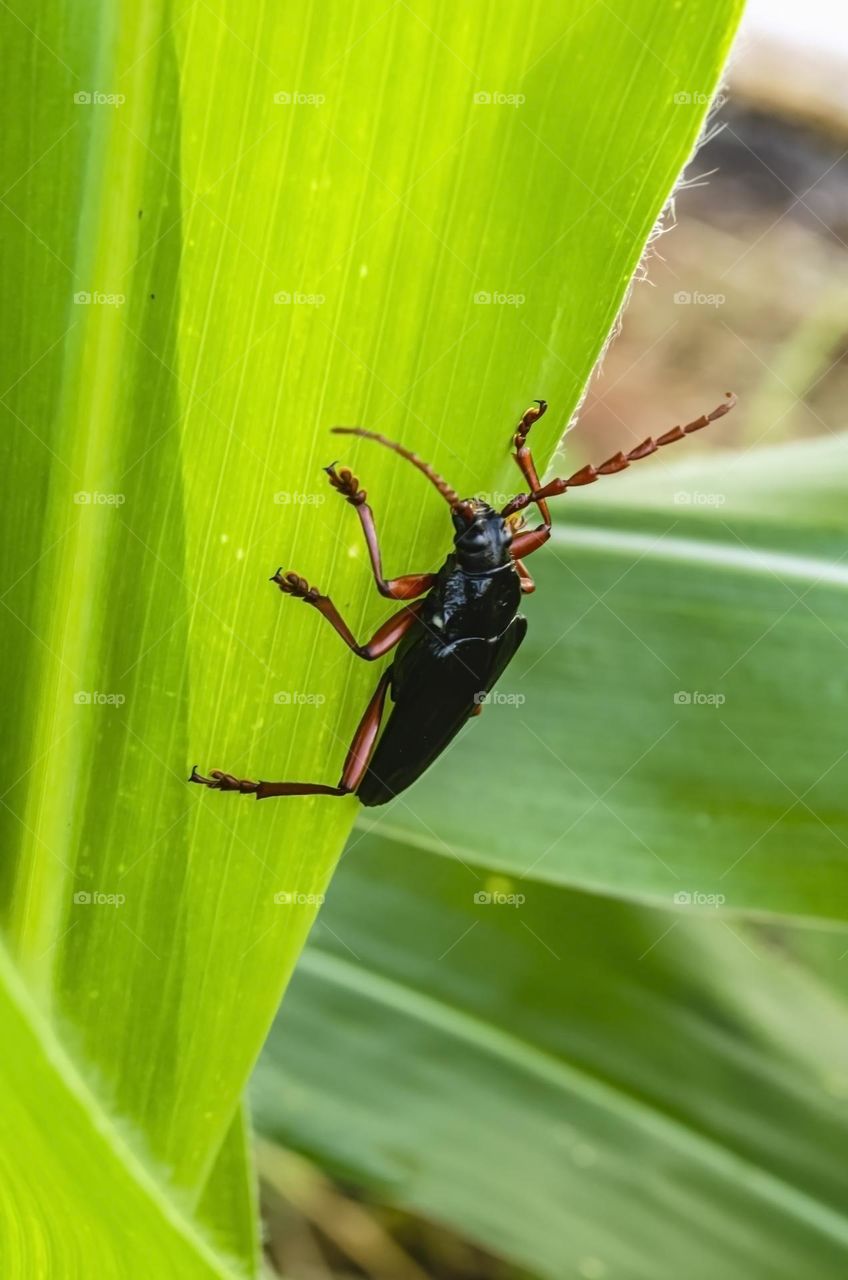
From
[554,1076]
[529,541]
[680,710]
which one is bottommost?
[554,1076]

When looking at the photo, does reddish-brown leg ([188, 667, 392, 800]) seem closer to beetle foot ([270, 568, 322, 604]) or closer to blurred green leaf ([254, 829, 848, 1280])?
beetle foot ([270, 568, 322, 604])

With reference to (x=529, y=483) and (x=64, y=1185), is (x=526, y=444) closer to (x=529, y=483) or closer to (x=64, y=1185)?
Answer: (x=529, y=483)

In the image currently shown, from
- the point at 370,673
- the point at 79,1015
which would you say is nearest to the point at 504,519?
the point at 370,673

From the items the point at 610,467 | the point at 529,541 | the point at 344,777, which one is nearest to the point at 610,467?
the point at 610,467

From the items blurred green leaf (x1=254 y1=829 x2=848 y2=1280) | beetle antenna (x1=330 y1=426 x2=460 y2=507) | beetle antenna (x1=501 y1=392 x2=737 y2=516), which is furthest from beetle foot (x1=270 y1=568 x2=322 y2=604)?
blurred green leaf (x1=254 y1=829 x2=848 y2=1280)

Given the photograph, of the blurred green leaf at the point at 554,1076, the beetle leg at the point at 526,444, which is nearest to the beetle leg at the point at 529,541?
the beetle leg at the point at 526,444

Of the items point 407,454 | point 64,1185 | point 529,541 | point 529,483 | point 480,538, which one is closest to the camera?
point 64,1185

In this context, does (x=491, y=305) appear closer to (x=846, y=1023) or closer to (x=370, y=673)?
(x=370, y=673)
